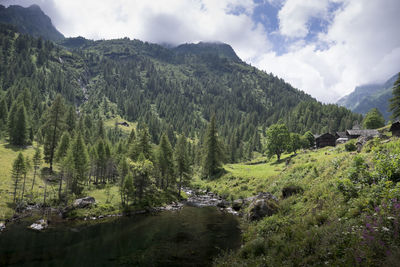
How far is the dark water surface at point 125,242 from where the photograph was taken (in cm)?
1992

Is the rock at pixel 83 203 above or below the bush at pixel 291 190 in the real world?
below

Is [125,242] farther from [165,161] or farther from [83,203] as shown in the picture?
[165,161]

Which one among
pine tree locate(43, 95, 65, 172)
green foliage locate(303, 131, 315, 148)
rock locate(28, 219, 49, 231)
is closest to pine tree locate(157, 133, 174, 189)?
pine tree locate(43, 95, 65, 172)

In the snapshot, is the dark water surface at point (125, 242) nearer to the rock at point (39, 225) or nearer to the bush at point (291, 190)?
the rock at point (39, 225)

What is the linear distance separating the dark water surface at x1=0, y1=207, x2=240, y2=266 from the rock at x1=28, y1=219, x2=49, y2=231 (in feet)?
3.25

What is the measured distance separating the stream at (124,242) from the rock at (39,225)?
851mm

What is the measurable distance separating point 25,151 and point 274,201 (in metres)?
80.2

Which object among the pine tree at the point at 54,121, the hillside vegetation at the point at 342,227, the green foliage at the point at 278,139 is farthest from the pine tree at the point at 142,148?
the green foliage at the point at 278,139

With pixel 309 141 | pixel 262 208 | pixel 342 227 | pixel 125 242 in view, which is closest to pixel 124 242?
pixel 125 242

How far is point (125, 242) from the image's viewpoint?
82.5ft

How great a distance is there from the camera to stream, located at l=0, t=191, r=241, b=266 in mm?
19953

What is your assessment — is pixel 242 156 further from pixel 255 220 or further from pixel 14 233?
pixel 14 233

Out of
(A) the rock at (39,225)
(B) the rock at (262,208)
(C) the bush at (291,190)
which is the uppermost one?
(C) the bush at (291,190)

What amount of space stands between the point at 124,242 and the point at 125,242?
0.12m
